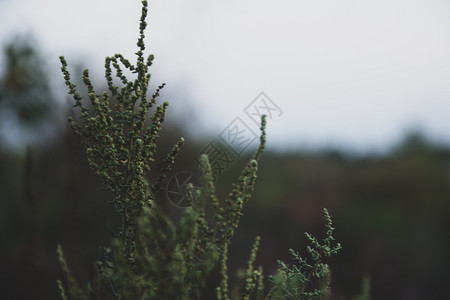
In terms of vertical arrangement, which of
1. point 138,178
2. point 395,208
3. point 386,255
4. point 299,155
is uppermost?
point 299,155

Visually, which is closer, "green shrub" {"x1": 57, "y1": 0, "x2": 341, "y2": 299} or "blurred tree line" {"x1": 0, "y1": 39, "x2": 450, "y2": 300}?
"green shrub" {"x1": 57, "y1": 0, "x2": 341, "y2": 299}

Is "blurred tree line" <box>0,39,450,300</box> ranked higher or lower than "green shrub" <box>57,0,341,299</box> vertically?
higher

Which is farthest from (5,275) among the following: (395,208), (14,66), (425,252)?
(395,208)

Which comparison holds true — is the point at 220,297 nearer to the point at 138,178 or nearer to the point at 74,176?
the point at 138,178

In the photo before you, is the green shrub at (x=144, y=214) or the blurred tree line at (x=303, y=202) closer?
the green shrub at (x=144, y=214)

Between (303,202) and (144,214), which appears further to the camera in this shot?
(303,202)

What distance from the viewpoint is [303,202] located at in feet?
55.4

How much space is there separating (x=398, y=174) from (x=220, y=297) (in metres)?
18.1

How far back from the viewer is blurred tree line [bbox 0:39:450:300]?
42.2ft

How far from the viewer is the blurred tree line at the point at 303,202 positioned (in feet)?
42.2

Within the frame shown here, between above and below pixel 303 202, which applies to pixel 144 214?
below

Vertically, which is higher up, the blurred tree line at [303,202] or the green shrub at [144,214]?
the blurred tree line at [303,202]

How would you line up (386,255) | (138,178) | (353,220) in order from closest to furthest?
(138,178), (386,255), (353,220)

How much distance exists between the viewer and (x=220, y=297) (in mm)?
2025
